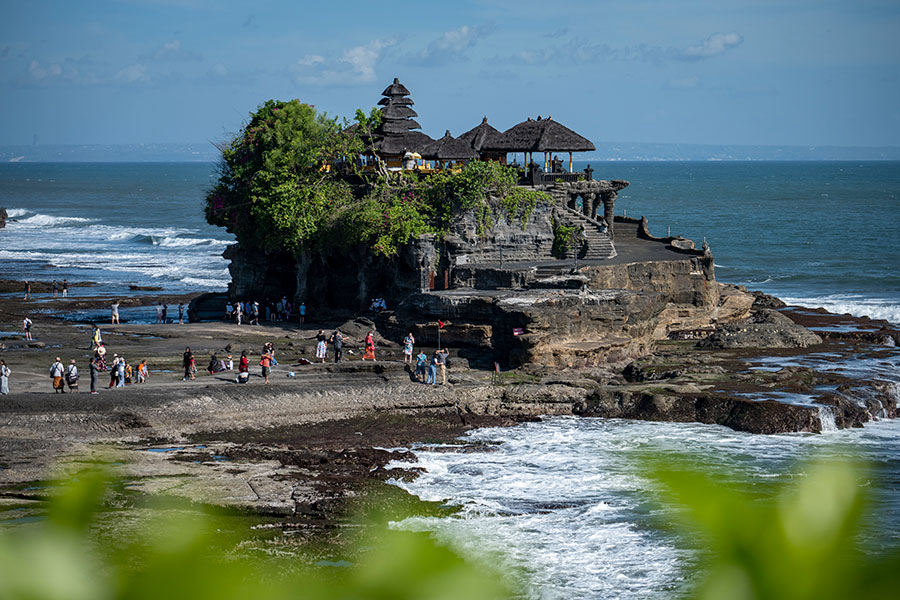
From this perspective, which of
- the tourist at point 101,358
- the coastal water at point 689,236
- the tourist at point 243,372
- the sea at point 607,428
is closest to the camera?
the sea at point 607,428

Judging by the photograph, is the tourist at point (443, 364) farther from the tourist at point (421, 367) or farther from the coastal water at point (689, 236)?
the coastal water at point (689, 236)

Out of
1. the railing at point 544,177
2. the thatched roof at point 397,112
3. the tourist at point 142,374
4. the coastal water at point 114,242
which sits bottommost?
the tourist at point 142,374

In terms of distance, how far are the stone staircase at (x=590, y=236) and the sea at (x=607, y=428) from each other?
8.05 meters

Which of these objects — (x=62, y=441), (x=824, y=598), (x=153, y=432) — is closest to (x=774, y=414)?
(x=153, y=432)

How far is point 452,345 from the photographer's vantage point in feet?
110

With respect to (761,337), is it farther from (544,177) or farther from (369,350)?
(369,350)

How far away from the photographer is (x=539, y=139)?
40.9 metres

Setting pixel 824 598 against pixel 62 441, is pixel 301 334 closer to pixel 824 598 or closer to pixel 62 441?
pixel 62 441

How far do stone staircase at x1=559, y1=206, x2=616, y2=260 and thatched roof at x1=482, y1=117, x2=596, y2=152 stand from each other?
8.15 ft

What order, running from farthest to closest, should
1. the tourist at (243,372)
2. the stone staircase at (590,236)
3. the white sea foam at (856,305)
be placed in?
the white sea foam at (856,305) → the stone staircase at (590,236) → the tourist at (243,372)

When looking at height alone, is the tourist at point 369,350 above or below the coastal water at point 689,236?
below

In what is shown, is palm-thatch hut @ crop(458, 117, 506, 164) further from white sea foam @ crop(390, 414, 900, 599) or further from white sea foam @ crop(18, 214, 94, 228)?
white sea foam @ crop(18, 214, 94, 228)

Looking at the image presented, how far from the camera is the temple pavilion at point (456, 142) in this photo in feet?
134

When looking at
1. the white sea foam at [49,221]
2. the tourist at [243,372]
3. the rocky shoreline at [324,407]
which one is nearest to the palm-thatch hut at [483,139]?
the rocky shoreline at [324,407]
